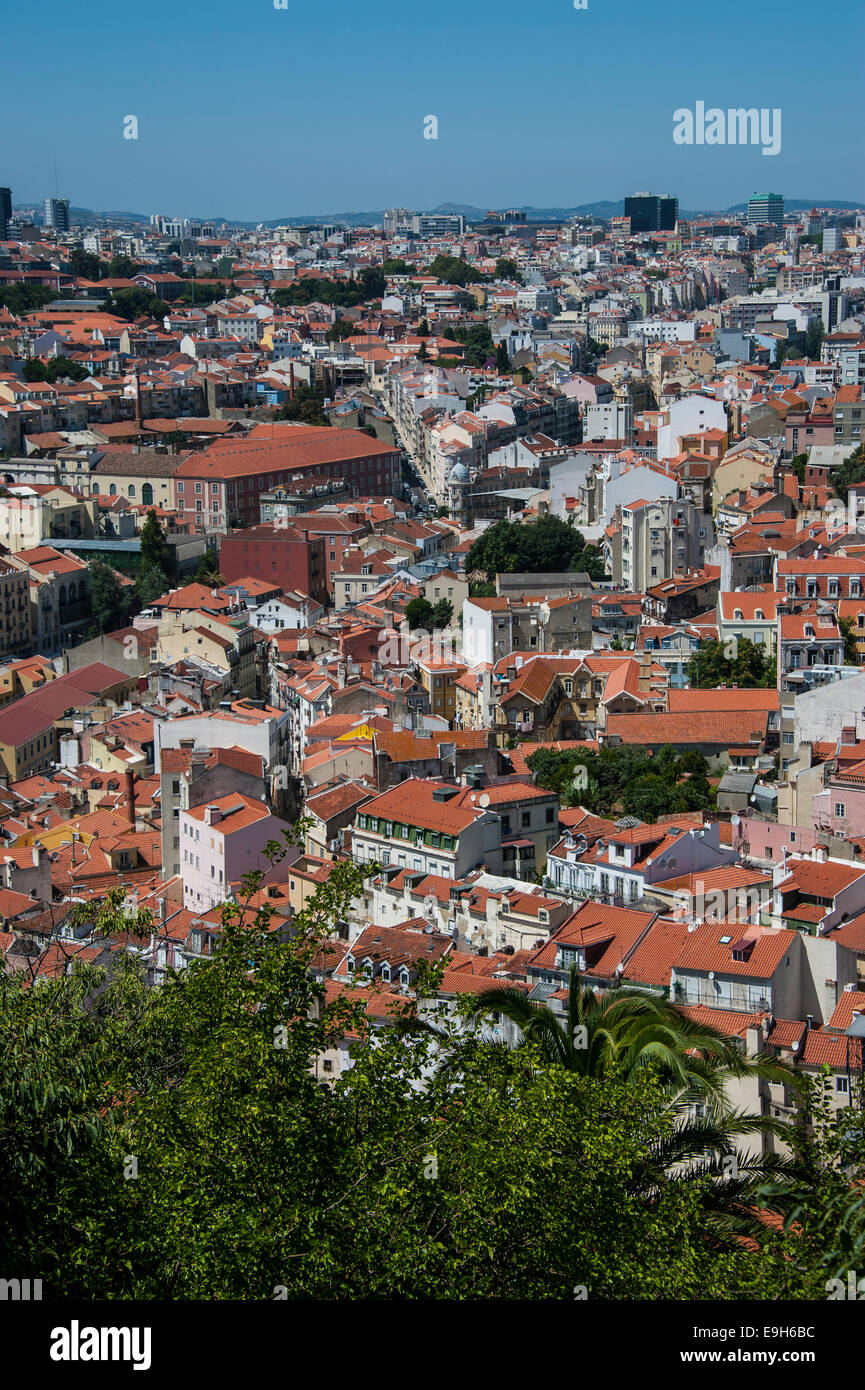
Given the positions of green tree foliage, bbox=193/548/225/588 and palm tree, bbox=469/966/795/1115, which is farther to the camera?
green tree foliage, bbox=193/548/225/588

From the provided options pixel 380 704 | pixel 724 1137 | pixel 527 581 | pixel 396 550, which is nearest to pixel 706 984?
pixel 724 1137

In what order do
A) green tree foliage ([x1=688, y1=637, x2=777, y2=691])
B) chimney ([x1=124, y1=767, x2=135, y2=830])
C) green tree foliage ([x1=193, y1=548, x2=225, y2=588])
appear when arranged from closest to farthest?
1. chimney ([x1=124, y1=767, x2=135, y2=830])
2. green tree foliage ([x1=688, y1=637, x2=777, y2=691])
3. green tree foliage ([x1=193, y1=548, x2=225, y2=588])

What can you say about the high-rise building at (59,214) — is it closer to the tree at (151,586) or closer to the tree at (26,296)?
the tree at (26,296)

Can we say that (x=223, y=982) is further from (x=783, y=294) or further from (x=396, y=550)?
(x=783, y=294)

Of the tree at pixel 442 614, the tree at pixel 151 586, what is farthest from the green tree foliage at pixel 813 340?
the tree at pixel 442 614

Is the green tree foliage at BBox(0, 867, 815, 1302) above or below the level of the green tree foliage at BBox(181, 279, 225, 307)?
below

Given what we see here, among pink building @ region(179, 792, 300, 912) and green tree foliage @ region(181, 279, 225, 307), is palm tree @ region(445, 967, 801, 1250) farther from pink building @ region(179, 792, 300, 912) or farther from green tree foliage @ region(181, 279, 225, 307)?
green tree foliage @ region(181, 279, 225, 307)

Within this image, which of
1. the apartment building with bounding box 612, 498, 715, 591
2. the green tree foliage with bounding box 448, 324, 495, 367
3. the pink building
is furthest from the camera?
the green tree foliage with bounding box 448, 324, 495, 367

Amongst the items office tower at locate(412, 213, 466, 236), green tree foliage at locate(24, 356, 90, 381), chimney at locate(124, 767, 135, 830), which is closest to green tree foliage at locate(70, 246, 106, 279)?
green tree foliage at locate(24, 356, 90, 381)
